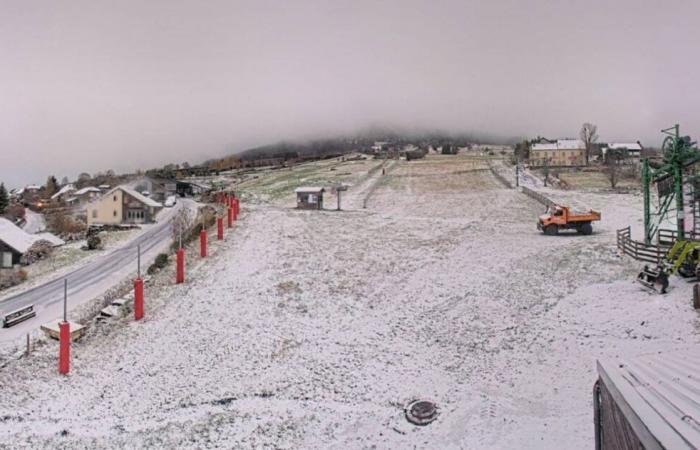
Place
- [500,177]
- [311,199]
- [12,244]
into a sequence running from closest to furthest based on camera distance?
[12,244] < [311,199] < [500,177]

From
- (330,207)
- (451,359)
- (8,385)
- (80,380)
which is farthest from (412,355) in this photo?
(330,207)

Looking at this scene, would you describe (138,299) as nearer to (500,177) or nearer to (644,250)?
(644,250)

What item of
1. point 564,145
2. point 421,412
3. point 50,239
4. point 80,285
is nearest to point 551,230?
point 421,412

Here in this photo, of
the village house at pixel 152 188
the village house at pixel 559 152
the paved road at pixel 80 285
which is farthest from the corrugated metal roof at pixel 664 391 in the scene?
the village house at pixel 559 152

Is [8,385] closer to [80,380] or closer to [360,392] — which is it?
[80,380]

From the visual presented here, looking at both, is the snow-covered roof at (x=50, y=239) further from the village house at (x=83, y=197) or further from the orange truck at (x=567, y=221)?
the orange truck at (x=567, y=221)

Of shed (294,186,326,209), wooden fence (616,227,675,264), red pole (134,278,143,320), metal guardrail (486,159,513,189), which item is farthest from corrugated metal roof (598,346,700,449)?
metal guardrail (486,159,513,189)

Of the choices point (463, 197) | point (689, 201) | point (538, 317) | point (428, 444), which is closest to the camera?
point (428, 444)
